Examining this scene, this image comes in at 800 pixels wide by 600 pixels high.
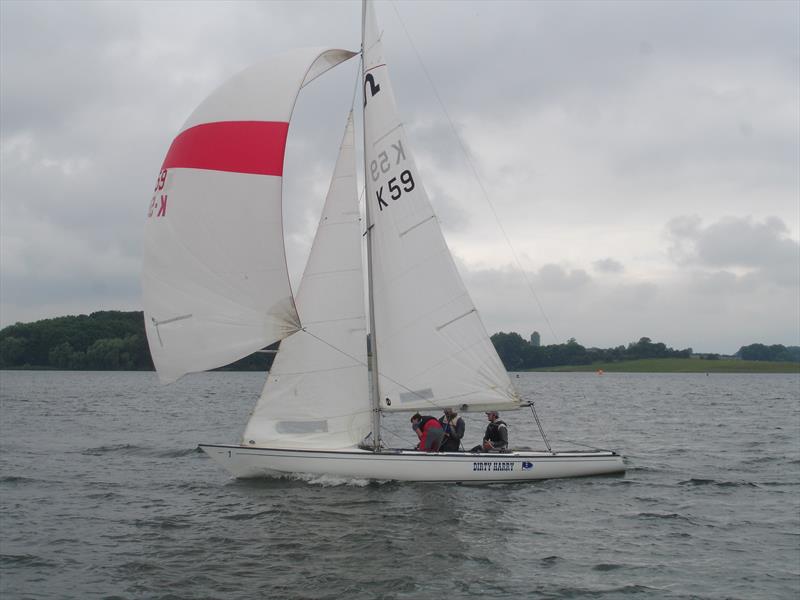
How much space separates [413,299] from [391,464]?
3017 mm

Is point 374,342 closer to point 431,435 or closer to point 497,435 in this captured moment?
point 431,435

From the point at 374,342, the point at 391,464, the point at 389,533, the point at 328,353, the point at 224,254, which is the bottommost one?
the point at 389,533

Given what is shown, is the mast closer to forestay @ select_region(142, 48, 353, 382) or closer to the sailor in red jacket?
the sailor in red jacket

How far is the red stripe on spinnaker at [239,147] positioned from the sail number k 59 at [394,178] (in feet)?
8.20

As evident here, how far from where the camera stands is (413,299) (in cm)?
1452

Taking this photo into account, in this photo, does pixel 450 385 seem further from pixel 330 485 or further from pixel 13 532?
pixel 13 532

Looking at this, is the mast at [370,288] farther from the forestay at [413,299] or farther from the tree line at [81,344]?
the tree line at [81,344]

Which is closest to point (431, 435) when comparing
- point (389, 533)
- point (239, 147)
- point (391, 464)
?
point (391, 464)

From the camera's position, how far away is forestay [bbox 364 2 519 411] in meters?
14.4

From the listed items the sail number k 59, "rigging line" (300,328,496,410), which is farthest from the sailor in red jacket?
Answer: the sail number k 59

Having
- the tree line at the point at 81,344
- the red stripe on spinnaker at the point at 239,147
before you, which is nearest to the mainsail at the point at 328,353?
the red stripe on spinnaker at the point at 239,147

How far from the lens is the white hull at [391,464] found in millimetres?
13891

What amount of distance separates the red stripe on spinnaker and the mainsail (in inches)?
97.4

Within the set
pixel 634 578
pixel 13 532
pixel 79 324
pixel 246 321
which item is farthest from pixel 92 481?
pixel 79 324
